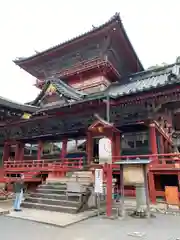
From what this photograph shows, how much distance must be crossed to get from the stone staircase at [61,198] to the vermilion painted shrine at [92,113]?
243cm

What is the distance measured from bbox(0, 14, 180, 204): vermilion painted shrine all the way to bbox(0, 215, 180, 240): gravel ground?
393cm

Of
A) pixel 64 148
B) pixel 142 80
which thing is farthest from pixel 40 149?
pixel 142 80

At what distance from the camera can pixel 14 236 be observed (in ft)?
18.6

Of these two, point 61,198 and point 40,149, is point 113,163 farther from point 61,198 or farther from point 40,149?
point 40,149

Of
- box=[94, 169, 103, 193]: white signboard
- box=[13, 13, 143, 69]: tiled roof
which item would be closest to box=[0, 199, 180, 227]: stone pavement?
box=[94, 169, 103, 193]: white signboard

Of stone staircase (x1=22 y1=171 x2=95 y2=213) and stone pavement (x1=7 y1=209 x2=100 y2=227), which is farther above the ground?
stone staircase (x1=22 y1=171 x2=95 y2=213)

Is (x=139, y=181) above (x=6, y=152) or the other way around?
the other way around

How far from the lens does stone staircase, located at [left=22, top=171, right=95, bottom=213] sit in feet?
29.6

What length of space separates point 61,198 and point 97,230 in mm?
3944

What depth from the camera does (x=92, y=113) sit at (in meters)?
15.0

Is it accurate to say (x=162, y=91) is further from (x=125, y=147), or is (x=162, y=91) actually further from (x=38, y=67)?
(x=38, y=67)

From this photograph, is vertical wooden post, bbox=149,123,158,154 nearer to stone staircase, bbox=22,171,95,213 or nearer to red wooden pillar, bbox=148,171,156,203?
red wooden pillar, bbox=148,171,156,203

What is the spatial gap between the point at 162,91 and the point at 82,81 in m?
9.63

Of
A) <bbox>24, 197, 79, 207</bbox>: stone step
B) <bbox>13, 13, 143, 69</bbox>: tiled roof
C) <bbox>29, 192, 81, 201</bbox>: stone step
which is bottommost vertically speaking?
<bbox>24, 197, 79, 207</bbox>: stone step
